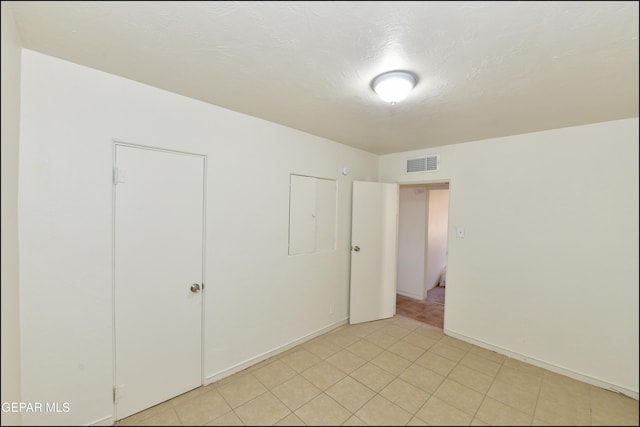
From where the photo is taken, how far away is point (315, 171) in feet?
9.31

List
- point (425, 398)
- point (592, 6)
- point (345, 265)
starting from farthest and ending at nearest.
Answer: point (345, 265) → point (425, 398) → point (592, 6)

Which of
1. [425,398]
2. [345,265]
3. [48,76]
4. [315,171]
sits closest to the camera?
[48,76]

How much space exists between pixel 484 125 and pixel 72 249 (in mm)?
3191

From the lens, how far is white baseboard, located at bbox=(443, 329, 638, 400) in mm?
955

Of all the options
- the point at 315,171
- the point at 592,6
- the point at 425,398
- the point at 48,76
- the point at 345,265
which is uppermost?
the point at 592,6

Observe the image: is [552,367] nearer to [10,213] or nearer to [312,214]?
[312,214]

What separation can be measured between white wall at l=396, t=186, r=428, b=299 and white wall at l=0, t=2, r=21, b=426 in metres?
4.41

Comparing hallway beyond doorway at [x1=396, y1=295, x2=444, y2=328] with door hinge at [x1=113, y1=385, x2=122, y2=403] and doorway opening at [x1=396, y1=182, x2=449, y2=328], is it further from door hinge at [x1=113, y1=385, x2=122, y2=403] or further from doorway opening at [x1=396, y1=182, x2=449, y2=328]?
door hinge at [x1=113, y1=385, x2=122, y2=403]

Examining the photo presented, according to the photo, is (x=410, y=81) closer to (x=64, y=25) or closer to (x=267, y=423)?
(x=64, y=25)

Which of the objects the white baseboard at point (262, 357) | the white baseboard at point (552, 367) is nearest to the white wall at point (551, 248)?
the white baseboard at point (552, 367)

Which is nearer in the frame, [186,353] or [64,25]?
[64,25]

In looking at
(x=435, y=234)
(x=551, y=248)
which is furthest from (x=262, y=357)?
(x=435, y=234)

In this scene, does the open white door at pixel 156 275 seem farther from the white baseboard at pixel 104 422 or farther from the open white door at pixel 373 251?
the open white door at pixel 373 251

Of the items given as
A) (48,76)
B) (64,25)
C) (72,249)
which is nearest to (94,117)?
(48,76)
